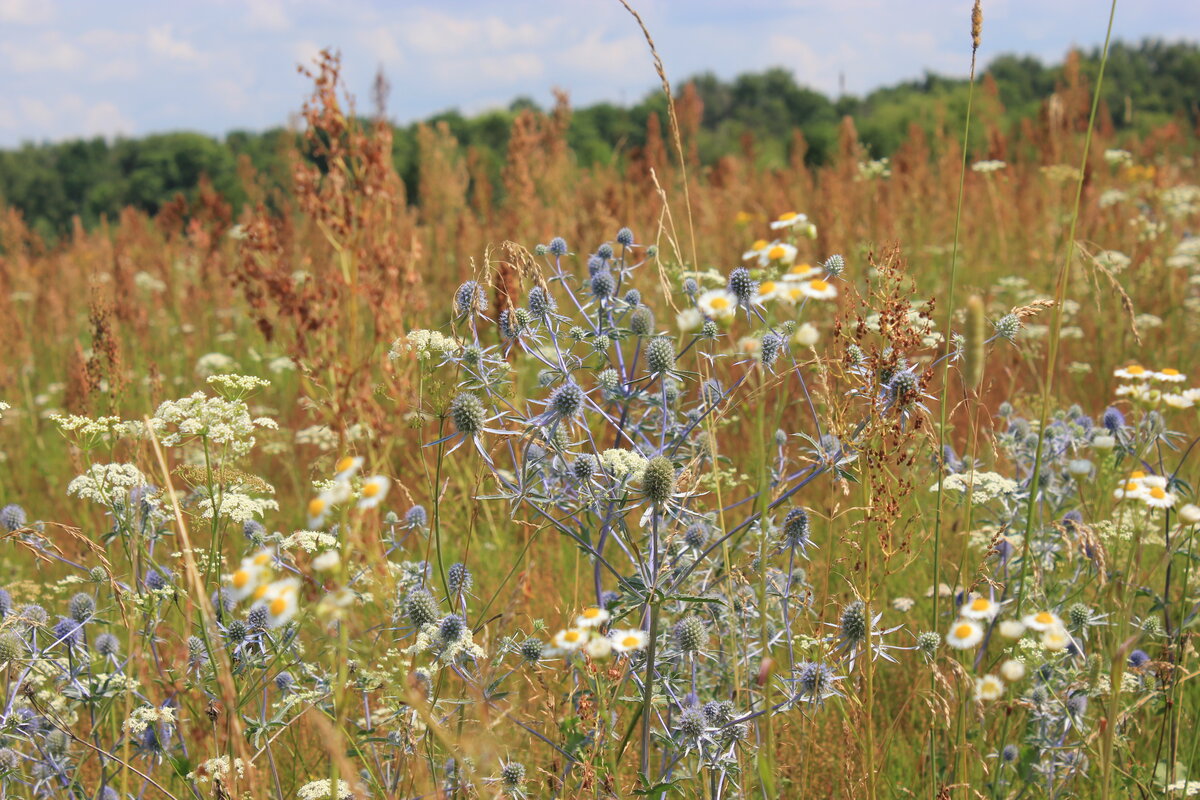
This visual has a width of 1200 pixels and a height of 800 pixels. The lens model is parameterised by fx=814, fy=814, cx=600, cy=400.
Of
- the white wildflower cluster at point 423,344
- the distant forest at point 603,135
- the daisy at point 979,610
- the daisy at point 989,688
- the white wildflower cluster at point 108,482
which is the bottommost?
the daisy at point 989,688

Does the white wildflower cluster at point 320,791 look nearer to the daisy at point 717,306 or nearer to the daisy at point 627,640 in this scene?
the daisy at point 627,640

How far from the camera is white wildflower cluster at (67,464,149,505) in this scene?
1.80m

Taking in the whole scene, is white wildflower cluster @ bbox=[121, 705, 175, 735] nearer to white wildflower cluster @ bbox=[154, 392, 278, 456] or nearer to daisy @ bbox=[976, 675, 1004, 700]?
white wildflower cluster @ bbox=[154, 392, 278, 456]

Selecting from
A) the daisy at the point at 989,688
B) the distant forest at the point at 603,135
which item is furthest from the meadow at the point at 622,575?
the distant forest at the point at 603,135

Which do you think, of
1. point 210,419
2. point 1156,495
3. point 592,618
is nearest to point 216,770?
point 210,419

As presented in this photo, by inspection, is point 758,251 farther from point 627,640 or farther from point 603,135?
point 603,135

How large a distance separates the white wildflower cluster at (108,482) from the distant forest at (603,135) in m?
18.2

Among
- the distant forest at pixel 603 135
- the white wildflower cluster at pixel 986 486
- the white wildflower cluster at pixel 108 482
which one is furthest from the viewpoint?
the distant forest at pixel 603 135

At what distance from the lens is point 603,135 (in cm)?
3200

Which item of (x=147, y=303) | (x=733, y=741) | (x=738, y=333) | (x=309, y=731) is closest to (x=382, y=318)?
(x=309, y=731)

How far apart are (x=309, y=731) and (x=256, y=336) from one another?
4802mm

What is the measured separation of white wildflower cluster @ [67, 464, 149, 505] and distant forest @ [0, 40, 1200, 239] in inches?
715

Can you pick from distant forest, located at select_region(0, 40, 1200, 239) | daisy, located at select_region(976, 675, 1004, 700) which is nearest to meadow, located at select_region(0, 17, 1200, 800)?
daisy, located at select_region(976, 675, 1004, 700)

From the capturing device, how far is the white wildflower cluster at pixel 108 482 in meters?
1.80
